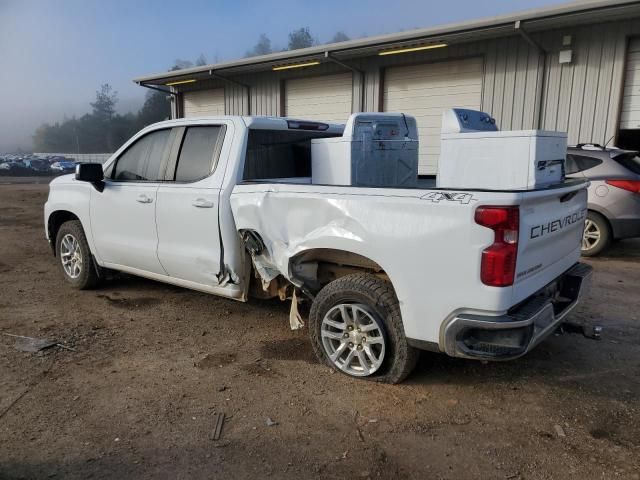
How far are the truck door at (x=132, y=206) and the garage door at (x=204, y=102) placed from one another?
11.4 m

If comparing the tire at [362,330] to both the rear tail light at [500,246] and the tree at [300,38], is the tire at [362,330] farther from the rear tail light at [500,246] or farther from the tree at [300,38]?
the tree at [300,38]

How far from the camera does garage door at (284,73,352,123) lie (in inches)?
520

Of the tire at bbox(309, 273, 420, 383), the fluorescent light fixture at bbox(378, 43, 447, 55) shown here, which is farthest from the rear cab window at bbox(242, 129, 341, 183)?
the fluorescent light fixture at bbox(378, 43, 447, 55)

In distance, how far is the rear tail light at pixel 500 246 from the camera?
111 inches

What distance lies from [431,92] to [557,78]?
266 centimetres

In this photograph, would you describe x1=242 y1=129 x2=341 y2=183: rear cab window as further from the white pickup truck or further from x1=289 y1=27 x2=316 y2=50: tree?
x1=289 y1=27 x2=316 y2=50: tree

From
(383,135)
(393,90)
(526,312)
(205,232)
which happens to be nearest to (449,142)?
(383,135)

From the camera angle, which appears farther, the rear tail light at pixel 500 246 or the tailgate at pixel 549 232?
the tailgate at pixel 549 232

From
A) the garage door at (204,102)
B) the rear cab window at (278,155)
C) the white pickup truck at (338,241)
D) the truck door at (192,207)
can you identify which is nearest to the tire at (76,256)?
the white pickup truck at (338,241)

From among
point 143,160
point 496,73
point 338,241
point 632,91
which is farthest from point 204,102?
point 338,241

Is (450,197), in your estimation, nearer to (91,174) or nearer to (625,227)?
(91,174)

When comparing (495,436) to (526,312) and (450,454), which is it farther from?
(526,312)

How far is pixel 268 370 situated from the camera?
394 cm

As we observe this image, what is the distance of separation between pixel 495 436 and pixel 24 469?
261cm
